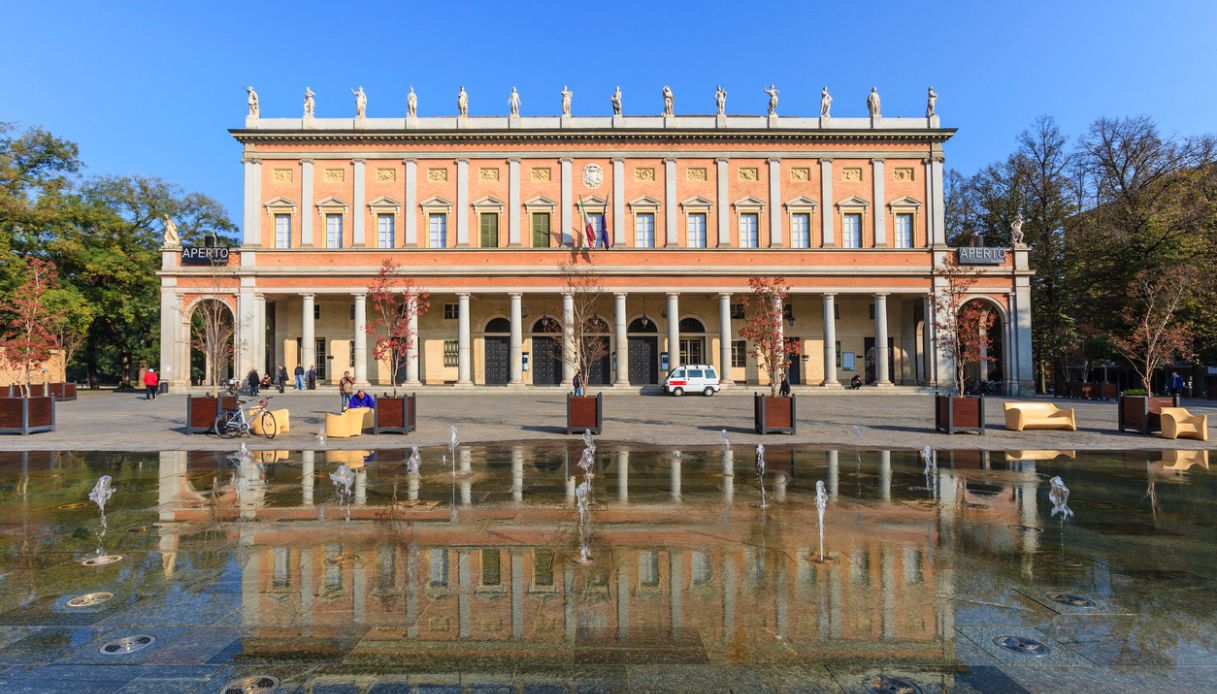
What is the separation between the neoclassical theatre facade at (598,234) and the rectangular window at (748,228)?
0.45 ft

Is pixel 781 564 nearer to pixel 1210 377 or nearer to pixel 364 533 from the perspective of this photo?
pixel 364 533

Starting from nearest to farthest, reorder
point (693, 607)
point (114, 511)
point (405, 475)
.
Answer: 1. point (693, 607)
2. point (114, 511)
3. point (405, 475)

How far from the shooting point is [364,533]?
628 cm

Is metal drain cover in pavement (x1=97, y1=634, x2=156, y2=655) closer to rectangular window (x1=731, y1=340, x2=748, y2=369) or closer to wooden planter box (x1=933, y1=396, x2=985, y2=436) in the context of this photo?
wooden planter box (x1=933, y1=396, x2=985, y2=436)

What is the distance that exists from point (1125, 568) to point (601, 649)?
4.66 metres

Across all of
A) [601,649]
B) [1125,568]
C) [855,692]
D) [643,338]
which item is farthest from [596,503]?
[643,338]

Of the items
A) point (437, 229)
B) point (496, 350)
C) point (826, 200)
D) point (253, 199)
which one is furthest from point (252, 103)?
point (826, 200)

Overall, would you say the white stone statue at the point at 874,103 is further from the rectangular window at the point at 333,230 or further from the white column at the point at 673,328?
the rectangular window at the point at 333,230

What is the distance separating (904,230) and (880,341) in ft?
23.9

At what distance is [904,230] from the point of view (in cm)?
3744

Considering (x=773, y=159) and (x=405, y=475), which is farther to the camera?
(x=773, y=159)

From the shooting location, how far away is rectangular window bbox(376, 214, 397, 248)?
3738 centimetres

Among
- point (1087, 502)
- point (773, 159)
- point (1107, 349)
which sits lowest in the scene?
point (1087, 502)

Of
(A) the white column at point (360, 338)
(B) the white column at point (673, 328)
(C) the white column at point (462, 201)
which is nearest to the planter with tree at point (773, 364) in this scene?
(B) the white column at point (673, 328)
